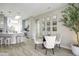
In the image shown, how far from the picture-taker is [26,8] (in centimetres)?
328

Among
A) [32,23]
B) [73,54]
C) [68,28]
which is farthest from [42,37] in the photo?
[73,54]

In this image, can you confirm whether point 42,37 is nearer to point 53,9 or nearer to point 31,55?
point 31,55

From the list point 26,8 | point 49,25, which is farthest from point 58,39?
point 26,8

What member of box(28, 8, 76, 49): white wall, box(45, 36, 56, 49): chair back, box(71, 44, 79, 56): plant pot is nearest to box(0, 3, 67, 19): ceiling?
box(28, 8, 76, 49): white wall

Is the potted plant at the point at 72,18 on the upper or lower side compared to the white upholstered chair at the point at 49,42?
upper

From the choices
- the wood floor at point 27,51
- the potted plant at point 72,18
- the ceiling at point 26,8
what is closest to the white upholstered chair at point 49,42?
the wood floor at point 27,51

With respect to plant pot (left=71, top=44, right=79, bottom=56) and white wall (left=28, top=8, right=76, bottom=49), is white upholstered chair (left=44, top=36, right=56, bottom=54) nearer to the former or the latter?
white wall (left=28, top=8, right=76, bottom=49)

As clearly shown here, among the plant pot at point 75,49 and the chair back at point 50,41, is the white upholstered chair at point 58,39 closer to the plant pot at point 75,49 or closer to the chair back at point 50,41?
the chair back at point 50,41

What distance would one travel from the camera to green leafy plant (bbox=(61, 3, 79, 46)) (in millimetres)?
3275

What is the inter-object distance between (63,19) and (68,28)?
281 millimetres

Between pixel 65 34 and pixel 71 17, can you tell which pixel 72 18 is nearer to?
pixel 71 17

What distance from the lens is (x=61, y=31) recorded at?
332 centimetres

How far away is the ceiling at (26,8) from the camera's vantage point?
10.5 feet

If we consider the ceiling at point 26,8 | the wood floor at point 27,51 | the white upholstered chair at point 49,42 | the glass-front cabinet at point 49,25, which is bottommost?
the wood floor at point 27,51
